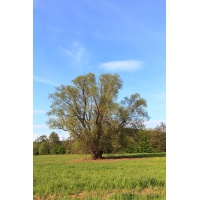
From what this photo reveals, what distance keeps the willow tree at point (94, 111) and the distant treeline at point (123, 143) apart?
71 mm

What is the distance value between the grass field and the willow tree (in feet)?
1.03

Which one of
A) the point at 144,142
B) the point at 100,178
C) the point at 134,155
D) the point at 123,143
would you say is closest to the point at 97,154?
the point at 123,143

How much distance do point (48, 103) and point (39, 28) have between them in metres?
0.73

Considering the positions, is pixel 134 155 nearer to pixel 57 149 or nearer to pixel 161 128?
pixel 161 128

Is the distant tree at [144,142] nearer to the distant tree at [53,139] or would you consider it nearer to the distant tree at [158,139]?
the distant tree at [158,139]

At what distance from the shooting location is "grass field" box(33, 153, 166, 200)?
2328 millimetres

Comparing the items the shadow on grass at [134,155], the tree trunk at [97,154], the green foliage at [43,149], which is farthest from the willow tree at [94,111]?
the green foliage at [43,149]

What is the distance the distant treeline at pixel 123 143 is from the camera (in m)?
2.76

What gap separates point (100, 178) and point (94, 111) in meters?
0.83

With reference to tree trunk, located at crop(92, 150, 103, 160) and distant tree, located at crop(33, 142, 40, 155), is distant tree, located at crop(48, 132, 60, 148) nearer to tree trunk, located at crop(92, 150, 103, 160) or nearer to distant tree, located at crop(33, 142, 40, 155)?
distant tree, located at crop(33, 142, 40, 155)

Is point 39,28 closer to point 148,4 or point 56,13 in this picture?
point 56,13

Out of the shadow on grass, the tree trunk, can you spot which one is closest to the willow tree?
the tree trunk

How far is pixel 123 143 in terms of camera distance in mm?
3436
